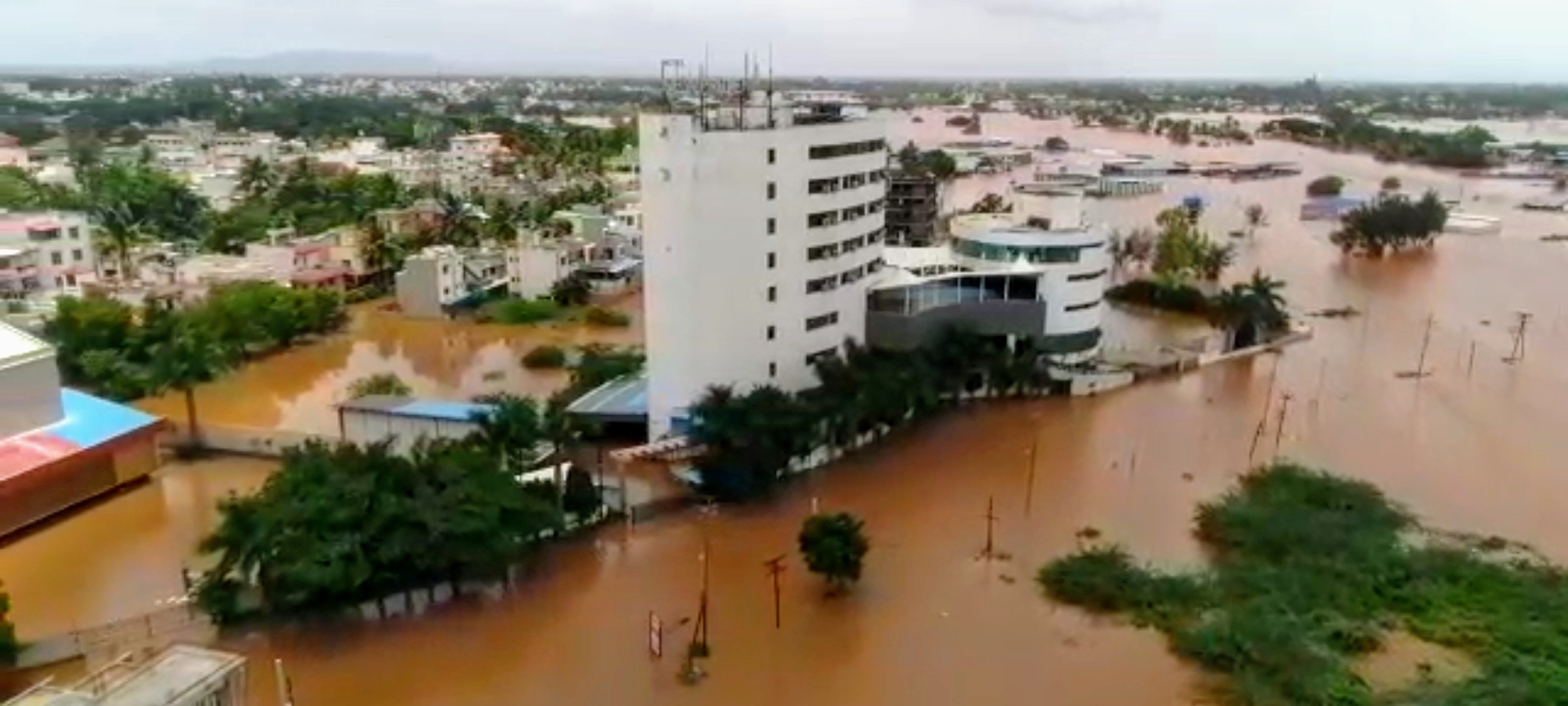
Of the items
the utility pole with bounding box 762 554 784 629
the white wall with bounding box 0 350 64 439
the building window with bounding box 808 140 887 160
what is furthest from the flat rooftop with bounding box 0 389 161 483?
the building window with bounding box 808 140 887 160

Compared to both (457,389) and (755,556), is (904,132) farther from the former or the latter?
(755,556)

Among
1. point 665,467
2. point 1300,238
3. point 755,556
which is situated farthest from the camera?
point 1300,238

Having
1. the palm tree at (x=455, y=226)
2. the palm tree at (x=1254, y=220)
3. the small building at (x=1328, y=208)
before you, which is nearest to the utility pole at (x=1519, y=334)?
the palm tree at (x=1254, y=220)

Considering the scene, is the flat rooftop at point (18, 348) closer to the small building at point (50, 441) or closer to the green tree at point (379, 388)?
the small building at point (50, 441)

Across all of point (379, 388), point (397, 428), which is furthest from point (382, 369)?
point (397, 428)

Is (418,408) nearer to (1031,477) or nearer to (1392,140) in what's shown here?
(1031,477)

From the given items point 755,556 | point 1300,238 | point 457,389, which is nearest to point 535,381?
point 457,389
